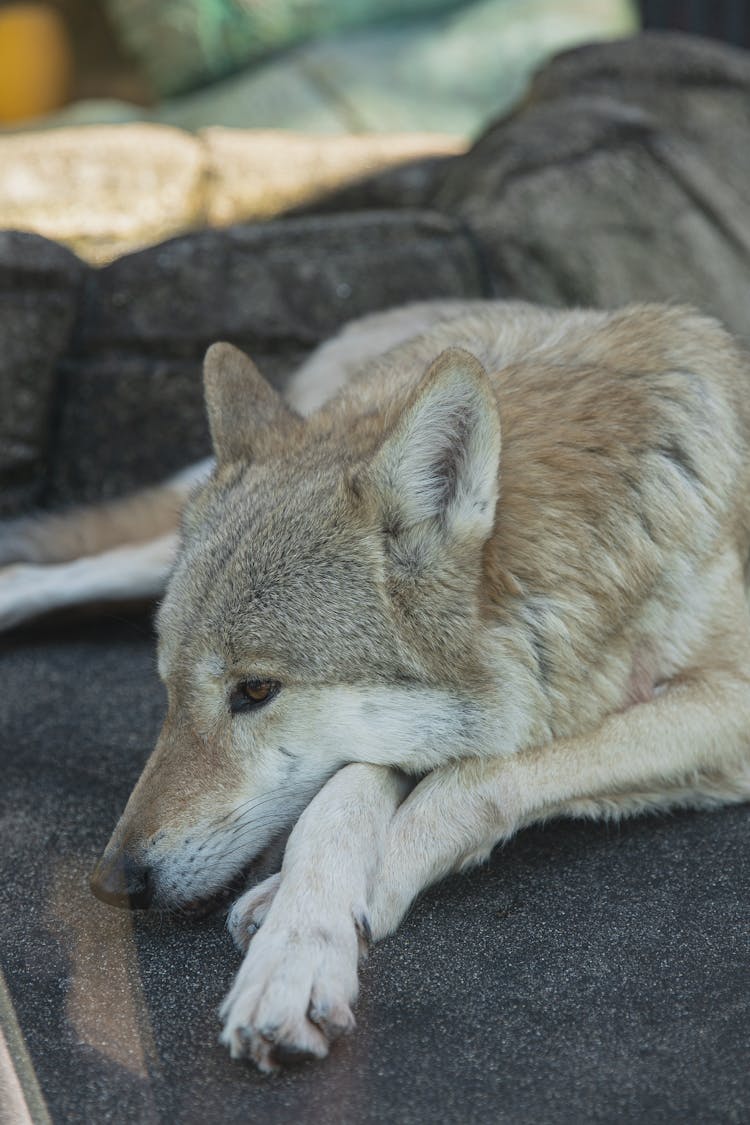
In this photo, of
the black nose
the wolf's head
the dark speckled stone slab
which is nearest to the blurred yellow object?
the dark speckled stone slab

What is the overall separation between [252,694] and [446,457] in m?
0.64

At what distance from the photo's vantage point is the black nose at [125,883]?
230 centimetres

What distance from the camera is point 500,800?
2541 mm

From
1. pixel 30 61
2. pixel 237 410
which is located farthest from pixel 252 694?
pixel 30 61

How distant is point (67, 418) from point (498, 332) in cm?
290

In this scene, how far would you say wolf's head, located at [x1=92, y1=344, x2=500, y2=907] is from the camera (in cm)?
238

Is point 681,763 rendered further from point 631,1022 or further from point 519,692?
point 631,1022

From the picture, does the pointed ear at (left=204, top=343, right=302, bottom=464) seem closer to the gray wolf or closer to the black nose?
the gray wolf

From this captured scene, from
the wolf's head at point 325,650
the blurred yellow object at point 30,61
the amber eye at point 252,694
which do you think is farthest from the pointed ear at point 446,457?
the blurred yellow object at point 30,61

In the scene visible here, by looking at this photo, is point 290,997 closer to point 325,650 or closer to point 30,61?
point 325,650

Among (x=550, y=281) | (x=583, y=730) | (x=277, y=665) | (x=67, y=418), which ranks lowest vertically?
(x=67, y=418)

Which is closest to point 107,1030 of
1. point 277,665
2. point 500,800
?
point 277,665

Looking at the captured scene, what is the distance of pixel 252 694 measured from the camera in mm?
2453

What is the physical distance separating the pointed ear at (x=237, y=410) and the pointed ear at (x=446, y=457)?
0.56m
